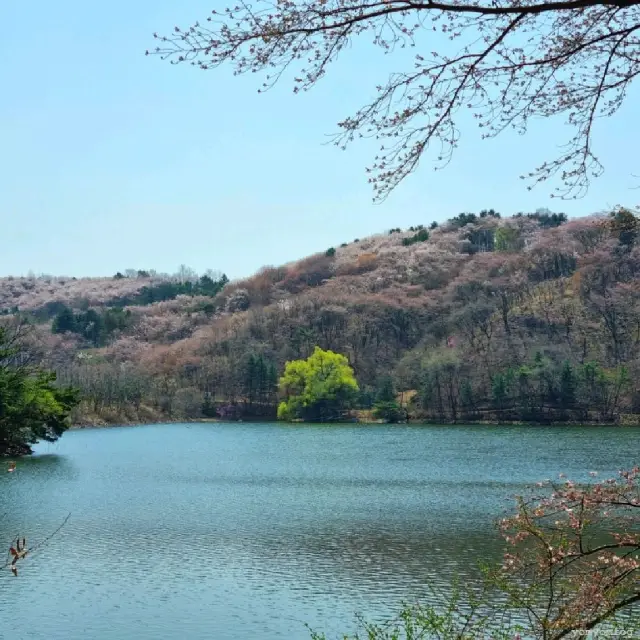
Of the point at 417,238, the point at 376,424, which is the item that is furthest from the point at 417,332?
the point at 417,238

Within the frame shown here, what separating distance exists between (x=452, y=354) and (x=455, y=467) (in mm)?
41896

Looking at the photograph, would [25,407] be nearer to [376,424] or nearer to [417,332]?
[376,424]

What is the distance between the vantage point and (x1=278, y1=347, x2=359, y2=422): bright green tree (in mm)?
78438

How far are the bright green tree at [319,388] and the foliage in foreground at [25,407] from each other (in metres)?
36.0

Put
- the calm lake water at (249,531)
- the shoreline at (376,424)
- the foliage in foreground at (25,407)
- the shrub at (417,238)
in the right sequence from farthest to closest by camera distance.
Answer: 1. the shrub at (417,238)
2. the shoreline at (376,424)
3. the foliage in foreground at (25,407)
4. the calm lake water at (249,531)

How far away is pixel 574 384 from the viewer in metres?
68.9

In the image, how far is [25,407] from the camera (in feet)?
134

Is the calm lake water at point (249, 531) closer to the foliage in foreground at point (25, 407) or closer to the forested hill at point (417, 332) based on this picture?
the foliage in foreground at point (25, 407)

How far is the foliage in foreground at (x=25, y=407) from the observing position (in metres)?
40.3

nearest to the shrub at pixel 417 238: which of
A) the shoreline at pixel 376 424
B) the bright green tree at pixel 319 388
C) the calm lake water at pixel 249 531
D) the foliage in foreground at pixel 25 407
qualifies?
the bright green tree at pixel 319 388

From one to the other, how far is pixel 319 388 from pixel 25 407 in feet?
131

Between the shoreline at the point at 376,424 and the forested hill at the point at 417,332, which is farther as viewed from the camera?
the forested hill at the point at 417,332

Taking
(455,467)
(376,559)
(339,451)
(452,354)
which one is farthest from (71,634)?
(452,354)

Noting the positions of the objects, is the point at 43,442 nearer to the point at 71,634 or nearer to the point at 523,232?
the point at 71,634
